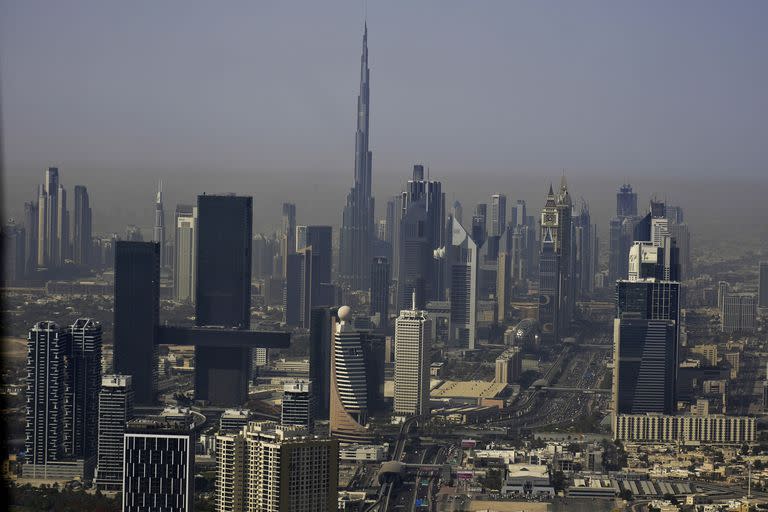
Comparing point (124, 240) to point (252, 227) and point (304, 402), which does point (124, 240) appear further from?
point (304, 402)

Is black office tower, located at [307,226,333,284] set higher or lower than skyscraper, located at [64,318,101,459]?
higher

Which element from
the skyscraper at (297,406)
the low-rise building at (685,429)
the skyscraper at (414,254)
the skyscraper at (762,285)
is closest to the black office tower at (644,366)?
the low-rise building at (685,429)

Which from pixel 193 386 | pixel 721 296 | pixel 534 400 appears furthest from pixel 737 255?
pixel 193 386

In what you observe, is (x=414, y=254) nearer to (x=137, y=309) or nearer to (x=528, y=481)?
(x=137, y=309)

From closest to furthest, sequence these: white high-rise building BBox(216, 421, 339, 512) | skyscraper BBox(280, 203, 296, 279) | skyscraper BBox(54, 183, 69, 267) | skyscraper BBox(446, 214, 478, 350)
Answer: white high-rise building BBox(216, 421, 339, 512), skyscraper BBox(54, 183, 69, 267), skyscraper BBox(280, 203, 296, 279), skyscraper BBox(446, 214, 478, 350)

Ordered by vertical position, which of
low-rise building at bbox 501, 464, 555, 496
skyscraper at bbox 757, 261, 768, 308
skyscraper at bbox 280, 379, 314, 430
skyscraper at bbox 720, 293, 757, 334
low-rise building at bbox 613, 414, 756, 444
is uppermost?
skyscraper at bbox 757, 261, 768, 308

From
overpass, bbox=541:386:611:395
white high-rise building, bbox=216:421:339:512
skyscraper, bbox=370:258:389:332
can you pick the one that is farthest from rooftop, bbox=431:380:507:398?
white high-rise building, bbox=216:421:339:512

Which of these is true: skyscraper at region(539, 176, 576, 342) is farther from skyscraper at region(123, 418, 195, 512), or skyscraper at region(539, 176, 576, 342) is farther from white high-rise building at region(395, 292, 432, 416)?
skyscraper at region(123, 418, 195, 512)
